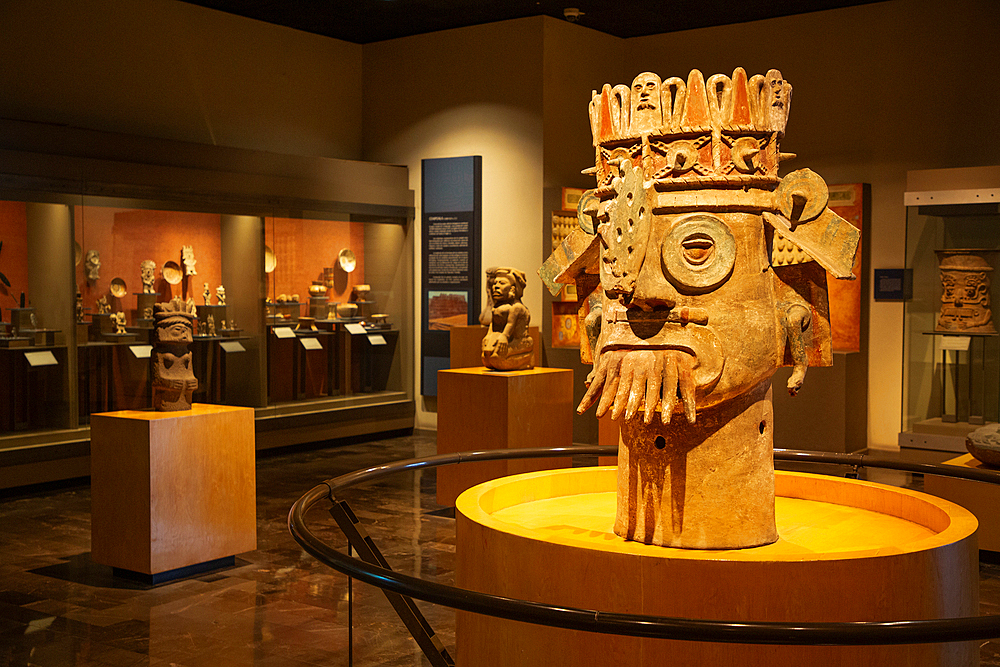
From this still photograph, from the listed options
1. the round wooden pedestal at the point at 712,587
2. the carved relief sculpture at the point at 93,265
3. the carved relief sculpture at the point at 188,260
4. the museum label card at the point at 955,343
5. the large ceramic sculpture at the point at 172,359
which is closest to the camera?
the round wooden pedestal at the point at 712,587

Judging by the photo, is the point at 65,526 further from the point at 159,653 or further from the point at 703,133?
the point at 703,133

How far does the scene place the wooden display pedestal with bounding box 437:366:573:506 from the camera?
275 inches

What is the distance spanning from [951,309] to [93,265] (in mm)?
7394

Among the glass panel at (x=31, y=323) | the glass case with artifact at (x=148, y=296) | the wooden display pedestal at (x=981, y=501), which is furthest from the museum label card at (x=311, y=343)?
the wooden display pedestal at (x=981, y=501)

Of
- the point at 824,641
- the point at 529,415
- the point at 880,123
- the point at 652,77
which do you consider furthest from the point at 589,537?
the point at 880,123

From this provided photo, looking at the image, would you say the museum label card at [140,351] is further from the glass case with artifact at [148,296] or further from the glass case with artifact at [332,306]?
the glass case with artifact at [332,306]

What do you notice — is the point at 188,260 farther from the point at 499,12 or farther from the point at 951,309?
the point at 951,309

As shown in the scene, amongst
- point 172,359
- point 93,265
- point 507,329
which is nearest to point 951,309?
point 507,329

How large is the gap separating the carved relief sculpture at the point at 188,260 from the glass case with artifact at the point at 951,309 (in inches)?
261

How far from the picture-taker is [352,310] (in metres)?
10.8

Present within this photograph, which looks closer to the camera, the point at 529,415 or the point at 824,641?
the point at 824,641

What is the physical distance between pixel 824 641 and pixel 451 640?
3309 millimetres

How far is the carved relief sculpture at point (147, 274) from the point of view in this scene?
882 centimetres

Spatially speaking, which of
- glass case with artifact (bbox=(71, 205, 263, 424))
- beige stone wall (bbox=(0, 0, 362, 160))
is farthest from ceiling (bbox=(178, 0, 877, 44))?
glass case with artifact (bbox=(71, 205, 263, 424))
